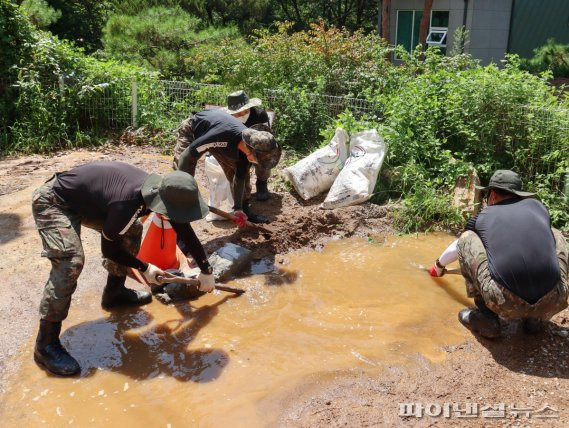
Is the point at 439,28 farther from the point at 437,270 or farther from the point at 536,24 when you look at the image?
the point at 437,270

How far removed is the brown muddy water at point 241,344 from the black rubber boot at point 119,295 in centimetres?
8

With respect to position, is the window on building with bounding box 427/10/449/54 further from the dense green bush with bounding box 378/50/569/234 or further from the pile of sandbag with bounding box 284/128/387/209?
the pile of sandbag with bounding box 284/128/387/209

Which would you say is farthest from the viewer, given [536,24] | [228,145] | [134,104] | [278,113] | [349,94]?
[536,24]

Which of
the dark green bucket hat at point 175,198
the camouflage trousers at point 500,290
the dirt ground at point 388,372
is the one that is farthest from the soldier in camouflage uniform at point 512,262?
the dark green bucket hat at point 175,198

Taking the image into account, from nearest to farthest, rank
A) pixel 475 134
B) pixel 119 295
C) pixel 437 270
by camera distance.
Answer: pixel 119 295, pixel 437 270, pixel 475 134

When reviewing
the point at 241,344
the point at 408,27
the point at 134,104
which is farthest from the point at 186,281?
the point at 408,27

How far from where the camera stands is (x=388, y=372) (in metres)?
3.53

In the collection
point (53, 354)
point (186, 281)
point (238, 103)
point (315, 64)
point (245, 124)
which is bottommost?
point (53, 354)

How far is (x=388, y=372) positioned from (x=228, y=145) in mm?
2461

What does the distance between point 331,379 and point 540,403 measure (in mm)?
1206

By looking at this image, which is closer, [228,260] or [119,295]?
[119,295]

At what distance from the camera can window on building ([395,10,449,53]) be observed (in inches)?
598

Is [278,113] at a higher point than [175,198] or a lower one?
lower

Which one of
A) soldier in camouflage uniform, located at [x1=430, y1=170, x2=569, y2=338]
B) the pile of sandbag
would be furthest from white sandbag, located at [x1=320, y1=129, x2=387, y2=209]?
soldier in camouflage uniform, located at [x1=430, y1=170, x2=569, y2=338]
